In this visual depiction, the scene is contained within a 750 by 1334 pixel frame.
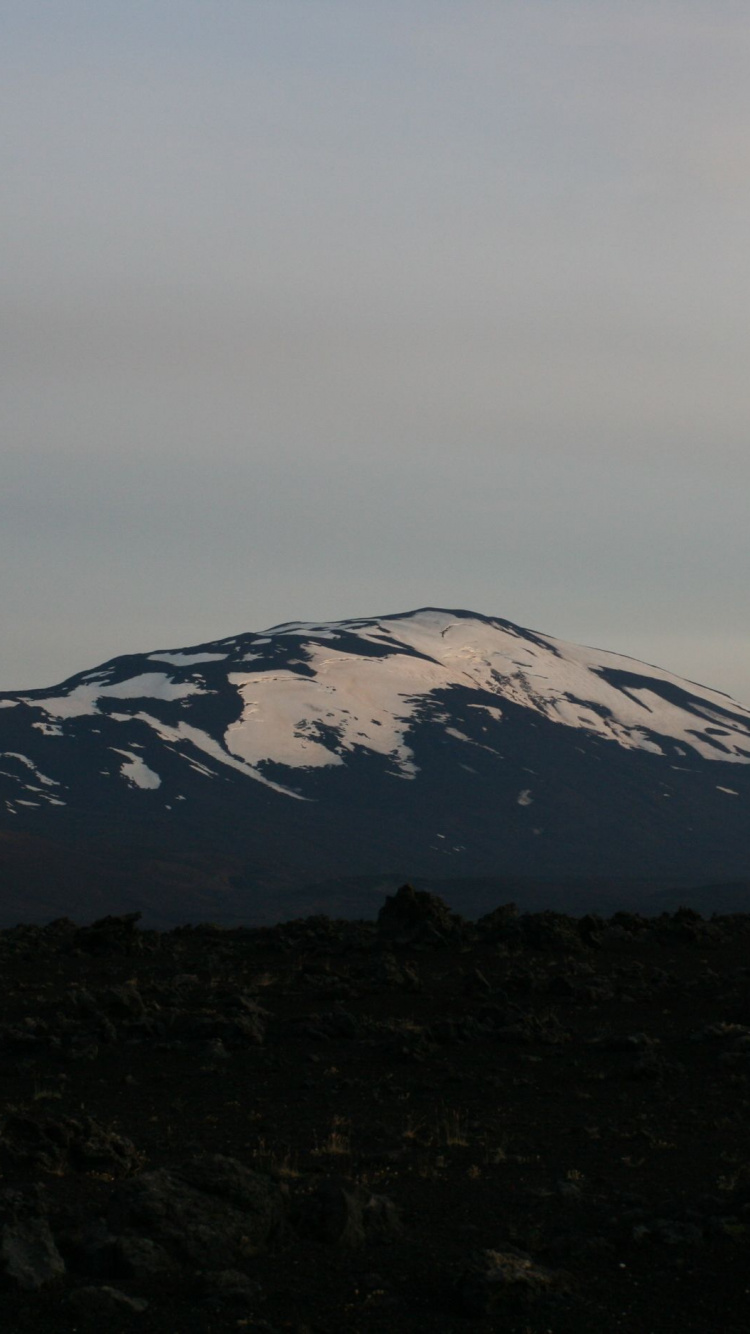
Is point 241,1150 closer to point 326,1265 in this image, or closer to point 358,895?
point 326,1265

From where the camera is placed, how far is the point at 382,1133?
17.5 meters

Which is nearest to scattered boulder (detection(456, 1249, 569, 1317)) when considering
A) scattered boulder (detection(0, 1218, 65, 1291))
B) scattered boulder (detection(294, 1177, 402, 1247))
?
scattered boulder (detection(294, 1177, 402, 1247))

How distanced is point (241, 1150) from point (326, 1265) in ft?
13.4

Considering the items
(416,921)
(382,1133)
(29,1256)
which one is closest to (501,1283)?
(29,1256)

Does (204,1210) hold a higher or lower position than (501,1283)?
lower

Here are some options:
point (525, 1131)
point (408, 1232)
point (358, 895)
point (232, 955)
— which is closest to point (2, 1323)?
point (408, 1232)

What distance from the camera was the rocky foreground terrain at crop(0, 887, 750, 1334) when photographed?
38.6 feet

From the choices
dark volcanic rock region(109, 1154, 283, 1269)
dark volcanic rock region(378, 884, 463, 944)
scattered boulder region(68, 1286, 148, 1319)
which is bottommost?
scattered boulder region(68, 1286, 148, 1319)

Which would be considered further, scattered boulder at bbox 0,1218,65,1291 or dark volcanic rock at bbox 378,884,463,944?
dark volcanic rock at bbox 378,884,463,944

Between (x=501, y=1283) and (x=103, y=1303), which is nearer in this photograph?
(x=103, y=1303)

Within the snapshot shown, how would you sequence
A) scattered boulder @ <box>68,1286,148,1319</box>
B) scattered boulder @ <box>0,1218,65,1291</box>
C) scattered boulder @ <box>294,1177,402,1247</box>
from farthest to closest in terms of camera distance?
scattered boulder @ <box>294,1177,402,1247</box>, scattered boulder @ <box>0,1218,65,1291</box>, scattered boulder @ <box>68,1286,148,1319</box>

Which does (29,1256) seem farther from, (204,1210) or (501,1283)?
(501,1283)

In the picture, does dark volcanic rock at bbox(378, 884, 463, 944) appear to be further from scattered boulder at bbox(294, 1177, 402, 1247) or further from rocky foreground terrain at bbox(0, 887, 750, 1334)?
scattered boulder at bbox(294, 1177, 402, 1247)

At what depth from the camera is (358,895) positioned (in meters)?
175
